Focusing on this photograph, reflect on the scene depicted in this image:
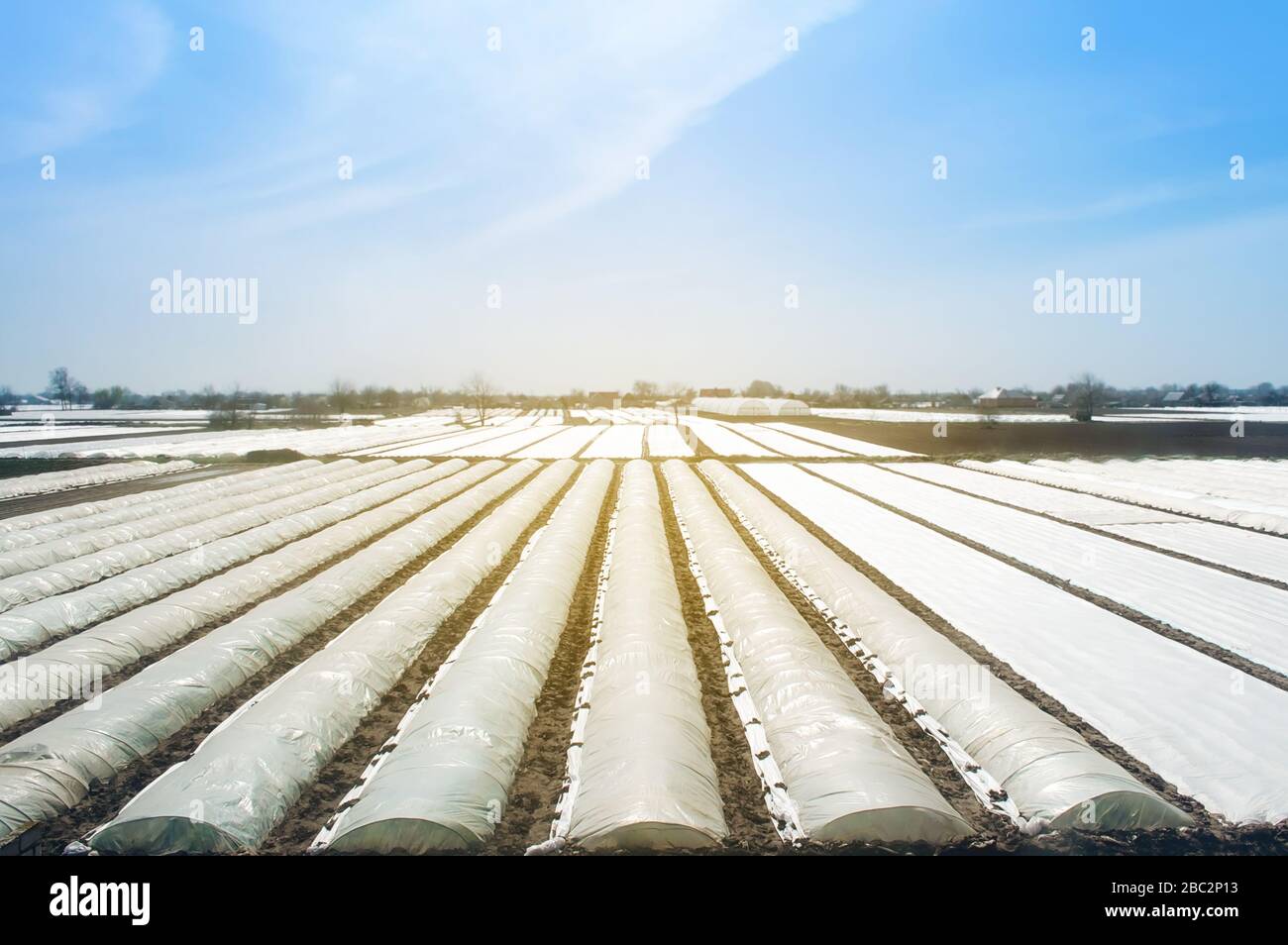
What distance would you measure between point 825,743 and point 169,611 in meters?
7.70

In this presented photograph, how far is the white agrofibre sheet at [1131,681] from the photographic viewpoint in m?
4.95

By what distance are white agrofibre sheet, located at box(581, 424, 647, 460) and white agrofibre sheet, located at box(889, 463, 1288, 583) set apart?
45.0ft

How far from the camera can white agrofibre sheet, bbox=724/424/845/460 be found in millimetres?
30156

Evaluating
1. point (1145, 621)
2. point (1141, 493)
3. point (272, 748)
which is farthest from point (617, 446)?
point (272, 748)

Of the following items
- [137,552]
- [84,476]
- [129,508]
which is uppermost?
[84,476]

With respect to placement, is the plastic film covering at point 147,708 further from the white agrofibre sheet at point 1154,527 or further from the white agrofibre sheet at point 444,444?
the white agrofibre sheet at point 444,444

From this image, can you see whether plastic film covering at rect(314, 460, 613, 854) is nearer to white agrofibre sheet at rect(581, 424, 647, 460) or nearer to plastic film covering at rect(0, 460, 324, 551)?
plastic film covering at rect(0, 460, 324, 551)

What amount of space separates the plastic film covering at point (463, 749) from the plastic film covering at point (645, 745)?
1.96ft

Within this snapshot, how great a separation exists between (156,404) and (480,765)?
101007 millimetres

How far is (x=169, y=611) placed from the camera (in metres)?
8.03

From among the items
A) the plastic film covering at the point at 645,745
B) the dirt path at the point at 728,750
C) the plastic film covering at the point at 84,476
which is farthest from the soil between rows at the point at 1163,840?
the plastic film covering at the point at 84,476

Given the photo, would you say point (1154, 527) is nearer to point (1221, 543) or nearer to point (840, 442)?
point (1221, 543)

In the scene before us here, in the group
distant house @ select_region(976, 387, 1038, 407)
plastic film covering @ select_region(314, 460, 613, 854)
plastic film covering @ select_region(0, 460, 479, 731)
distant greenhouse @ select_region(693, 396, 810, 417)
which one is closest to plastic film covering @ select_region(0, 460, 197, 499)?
plastic film covering @ select_region(0, 460, 479, 731)
